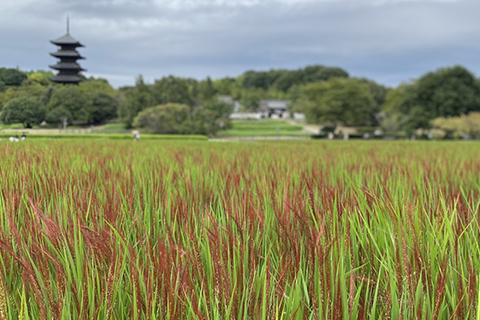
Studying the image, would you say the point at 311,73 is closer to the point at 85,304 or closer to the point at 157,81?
the point at 157,81

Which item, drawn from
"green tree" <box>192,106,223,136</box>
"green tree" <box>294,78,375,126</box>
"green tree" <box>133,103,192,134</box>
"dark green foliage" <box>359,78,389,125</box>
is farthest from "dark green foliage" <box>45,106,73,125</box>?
"dark green foliage" <box>359,78,389,125</box>

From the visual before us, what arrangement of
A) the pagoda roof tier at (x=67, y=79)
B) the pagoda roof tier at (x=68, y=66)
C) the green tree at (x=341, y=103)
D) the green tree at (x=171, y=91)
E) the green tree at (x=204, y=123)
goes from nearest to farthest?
the pagoda roof tier at (x=67, y=79) < the pagoda roof tier at (x=68, y=66) < the green tree at (x=204, y=123) < the green tree at (x=171, y=91) < the green tree at (x=341, y=103)

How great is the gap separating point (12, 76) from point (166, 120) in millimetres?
39335

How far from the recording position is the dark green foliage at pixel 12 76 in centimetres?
456

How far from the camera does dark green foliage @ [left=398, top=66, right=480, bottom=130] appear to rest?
51688 mm

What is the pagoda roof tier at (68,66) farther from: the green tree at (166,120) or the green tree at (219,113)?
the green tree at (219,113)

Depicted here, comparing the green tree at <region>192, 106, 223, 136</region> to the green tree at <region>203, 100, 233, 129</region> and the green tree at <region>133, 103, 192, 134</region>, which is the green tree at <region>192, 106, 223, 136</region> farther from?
the green tree at <region>133, 103, 192, 134</region>

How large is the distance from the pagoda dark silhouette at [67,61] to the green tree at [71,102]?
0.40m

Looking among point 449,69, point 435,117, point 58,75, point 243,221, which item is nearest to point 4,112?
point 58,75

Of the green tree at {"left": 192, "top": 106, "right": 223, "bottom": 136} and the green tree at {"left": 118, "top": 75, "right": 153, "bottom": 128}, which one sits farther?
the green tree at {"left": 192, "top": 106, "right": 223, "bottom": 136}

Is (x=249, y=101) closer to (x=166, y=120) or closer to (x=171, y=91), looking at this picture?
(x=171, y=91)

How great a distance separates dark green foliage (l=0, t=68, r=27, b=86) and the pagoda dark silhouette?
1227mm

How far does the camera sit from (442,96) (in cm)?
5222

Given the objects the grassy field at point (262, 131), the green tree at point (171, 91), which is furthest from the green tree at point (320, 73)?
the green tree at point (171, 91)
